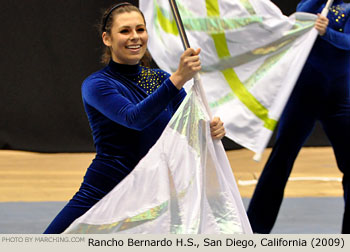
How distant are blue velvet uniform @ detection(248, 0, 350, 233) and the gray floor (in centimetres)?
38

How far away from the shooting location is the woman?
95.6 inches

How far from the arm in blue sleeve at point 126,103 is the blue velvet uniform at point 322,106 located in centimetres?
152

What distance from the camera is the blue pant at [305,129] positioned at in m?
3.75

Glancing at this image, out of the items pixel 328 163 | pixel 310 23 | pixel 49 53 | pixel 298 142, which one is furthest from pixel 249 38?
pixel 49 53

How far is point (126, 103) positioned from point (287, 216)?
2312 mm

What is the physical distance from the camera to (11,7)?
21.6 feet

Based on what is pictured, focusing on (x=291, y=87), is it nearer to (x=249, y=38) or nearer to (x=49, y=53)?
(x=249, y=38)

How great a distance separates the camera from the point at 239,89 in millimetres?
3773

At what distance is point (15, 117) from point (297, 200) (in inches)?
116

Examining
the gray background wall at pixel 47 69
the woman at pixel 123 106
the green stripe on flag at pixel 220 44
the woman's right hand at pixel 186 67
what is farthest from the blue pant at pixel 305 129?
the gray background wall at pixel 47 69

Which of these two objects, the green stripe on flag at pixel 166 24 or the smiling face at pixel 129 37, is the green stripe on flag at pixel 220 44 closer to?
the green stripe on flag at pixel 166 24

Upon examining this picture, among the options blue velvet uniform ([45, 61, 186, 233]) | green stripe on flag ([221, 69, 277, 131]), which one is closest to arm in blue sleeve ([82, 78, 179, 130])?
blue velvet uniform ([45, 61, 186, 233])

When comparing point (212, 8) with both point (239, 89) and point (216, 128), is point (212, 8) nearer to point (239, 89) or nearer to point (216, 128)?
point (239, 89)

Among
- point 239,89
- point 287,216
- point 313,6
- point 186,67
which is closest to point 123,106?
point 186,67
